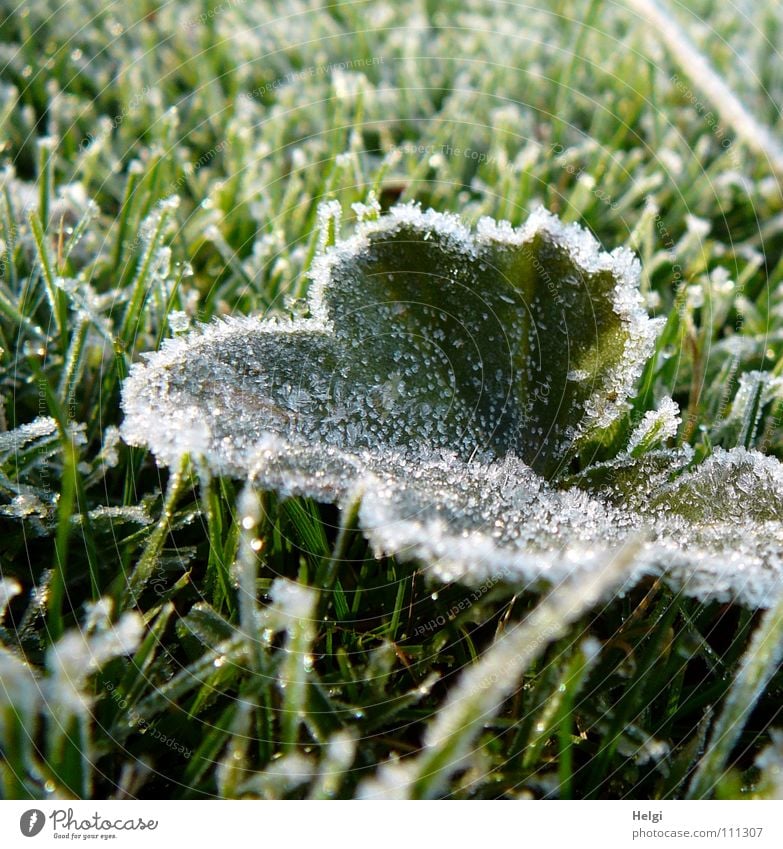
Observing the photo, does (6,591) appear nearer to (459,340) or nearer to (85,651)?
(85,651)

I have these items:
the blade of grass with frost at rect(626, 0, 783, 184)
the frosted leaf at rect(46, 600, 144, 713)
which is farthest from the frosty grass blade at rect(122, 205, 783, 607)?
the blade of grass with frost at rect(626, 0, 783, 184)

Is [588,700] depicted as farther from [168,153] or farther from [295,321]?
[168,153]

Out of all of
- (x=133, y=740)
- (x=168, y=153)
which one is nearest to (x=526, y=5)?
(x=168, y=153)

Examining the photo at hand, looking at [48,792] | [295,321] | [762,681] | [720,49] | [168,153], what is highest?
[720,49]

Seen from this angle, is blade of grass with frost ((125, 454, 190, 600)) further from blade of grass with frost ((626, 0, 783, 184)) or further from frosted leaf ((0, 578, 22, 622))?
blade of grass with frost ((626, 0, 783, 184))

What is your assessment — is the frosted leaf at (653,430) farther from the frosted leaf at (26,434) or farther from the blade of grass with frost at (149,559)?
the frosted leaf at (26,434)

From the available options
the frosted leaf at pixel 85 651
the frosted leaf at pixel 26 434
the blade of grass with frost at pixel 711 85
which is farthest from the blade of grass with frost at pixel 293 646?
the blade of grass with frost at pixel 711 85
